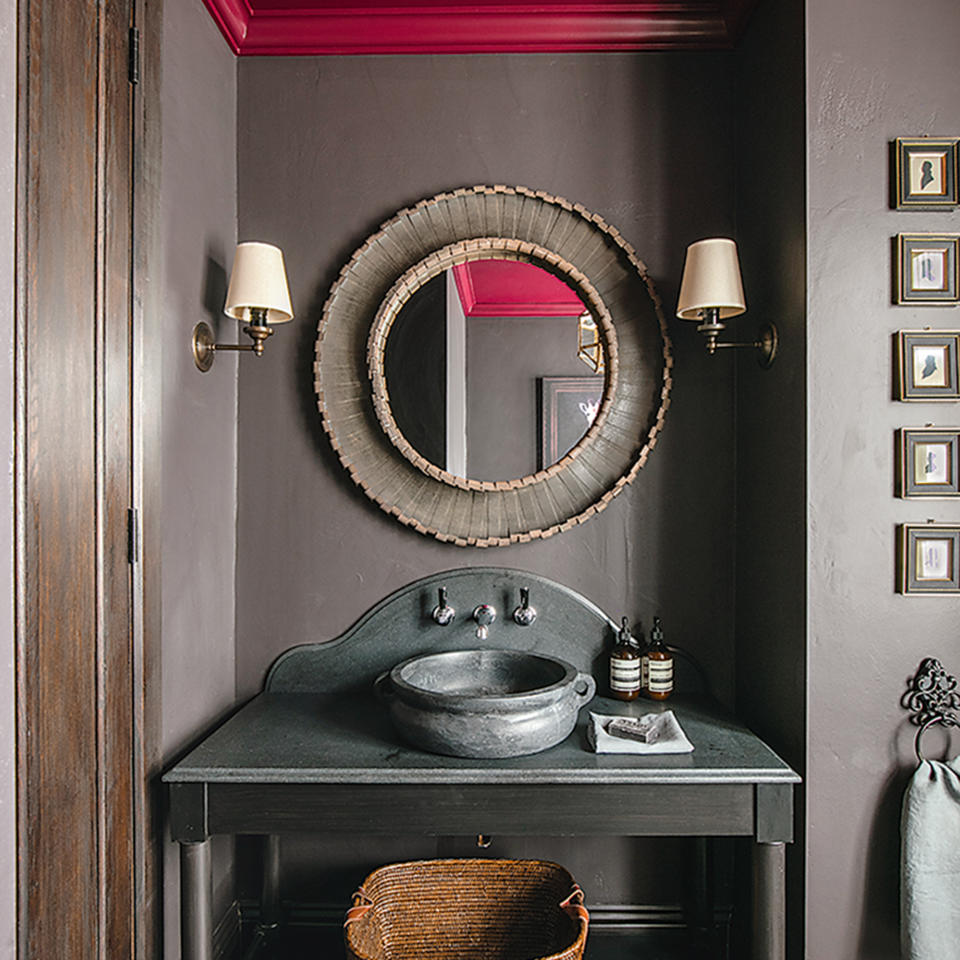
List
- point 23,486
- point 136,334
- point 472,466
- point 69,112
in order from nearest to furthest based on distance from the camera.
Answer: point 23,486 < point 69,112 < point 136,334 < point 472,466

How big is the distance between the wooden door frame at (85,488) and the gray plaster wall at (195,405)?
84 mm

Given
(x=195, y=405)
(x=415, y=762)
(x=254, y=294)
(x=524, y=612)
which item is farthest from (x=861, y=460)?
(x=195, y=405)

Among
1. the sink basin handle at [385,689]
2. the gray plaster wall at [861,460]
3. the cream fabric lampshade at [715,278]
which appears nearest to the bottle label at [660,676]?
the gray plaster wall at [861,460]

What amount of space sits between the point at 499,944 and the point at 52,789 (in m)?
1.09

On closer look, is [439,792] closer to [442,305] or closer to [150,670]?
[150,670]

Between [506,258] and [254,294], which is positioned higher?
[506,258]

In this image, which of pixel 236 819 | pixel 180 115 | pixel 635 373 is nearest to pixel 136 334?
pixel 180 115

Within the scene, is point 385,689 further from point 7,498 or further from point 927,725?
point 927,725

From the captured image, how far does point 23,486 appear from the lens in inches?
47.9

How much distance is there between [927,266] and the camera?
1.71 meters

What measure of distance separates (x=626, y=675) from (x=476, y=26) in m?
1.77

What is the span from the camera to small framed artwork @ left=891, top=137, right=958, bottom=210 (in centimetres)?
170

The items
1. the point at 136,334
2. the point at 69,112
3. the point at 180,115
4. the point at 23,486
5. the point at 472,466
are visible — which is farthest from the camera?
the point at 472,466

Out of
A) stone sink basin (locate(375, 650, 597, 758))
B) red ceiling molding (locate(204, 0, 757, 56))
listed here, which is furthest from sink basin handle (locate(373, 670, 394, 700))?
red ceiling molding (locate(204, 0, 757, 56))
